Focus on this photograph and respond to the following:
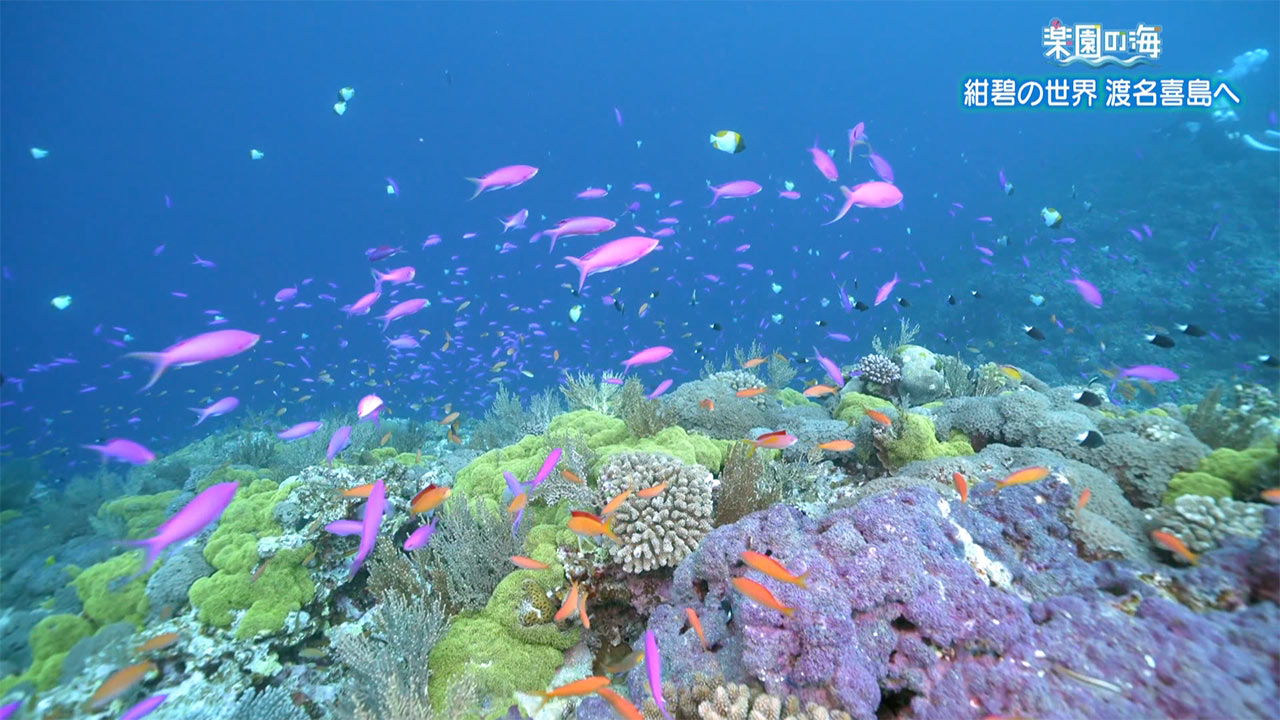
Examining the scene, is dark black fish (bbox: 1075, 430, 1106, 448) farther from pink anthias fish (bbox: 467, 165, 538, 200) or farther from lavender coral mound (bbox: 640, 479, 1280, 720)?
pink anthias fish (bbox: 467, 165, 538, 200)

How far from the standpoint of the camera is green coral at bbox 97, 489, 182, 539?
7.48 meters

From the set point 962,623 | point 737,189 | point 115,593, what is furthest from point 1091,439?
point 115,593

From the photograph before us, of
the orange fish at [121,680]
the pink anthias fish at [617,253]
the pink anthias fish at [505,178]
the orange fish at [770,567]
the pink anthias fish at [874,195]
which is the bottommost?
the orange fish at [121,680]

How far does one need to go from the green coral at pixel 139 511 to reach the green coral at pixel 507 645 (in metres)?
6.71

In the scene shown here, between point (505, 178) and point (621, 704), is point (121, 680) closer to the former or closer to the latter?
point (621, 704)

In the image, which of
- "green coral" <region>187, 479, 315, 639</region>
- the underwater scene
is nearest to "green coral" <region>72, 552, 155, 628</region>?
the underwater scene

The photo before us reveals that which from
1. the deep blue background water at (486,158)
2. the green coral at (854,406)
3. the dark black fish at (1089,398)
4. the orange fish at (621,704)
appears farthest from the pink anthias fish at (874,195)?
the deep blue background water at (486,158)

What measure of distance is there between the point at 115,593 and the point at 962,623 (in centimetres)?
732

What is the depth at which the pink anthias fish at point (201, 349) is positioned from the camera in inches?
125

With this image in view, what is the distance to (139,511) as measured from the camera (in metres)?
7.89

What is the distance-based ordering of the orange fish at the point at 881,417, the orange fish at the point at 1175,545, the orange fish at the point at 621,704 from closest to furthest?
1. the orange fish at the point at 621,704
2. the orange fish at the point at 1175,545
3. the orange fish at the point at 881,417

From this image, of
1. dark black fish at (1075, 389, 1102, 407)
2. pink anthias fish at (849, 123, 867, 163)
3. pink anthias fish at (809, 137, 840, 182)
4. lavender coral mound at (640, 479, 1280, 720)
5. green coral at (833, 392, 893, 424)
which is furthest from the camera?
green coral at (833, 392, 893, 424)

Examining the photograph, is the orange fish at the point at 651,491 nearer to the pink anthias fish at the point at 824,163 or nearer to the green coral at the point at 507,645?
the green coral at the point at 507,645

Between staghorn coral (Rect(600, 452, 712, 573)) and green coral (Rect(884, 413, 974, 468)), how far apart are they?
2.46 metres
